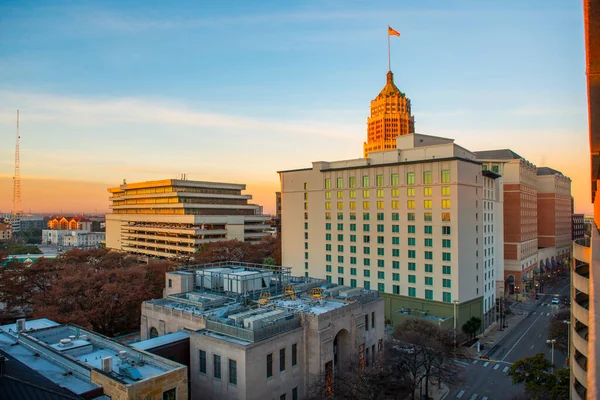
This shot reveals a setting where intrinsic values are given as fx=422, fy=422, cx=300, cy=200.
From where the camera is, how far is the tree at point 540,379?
3491cm

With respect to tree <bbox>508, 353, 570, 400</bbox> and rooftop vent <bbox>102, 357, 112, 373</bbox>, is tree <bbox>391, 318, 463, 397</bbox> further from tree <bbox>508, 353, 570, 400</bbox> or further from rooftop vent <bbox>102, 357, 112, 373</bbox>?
rooftop vent <bbox>102, 357, 112, 373</bbox>

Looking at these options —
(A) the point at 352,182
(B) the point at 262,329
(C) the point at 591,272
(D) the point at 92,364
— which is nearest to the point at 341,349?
(B) the point at 262,329

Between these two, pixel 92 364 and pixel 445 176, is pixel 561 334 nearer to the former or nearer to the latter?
pixel 445 176

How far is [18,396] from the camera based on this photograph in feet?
61.6

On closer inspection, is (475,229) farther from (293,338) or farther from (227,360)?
(227,360)

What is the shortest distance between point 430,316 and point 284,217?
3706cm

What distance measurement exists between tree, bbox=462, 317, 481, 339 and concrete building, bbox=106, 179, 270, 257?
7280cm

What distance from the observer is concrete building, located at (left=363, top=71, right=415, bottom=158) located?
6693 inches

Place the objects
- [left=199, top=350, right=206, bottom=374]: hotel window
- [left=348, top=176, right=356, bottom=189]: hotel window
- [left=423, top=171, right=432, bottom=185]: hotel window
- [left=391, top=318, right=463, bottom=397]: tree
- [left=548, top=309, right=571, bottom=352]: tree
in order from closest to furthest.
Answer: [left=199, top=350, right=206, bottom=374]: hotel window
[left=391, top=318, right=463, bottom=397]: tree
[left=548, top=309, right=571, bottom=352]: tree
[left=423, top=171, right=432, bottom=185]: hotel window
[left=348, top=176, right=356, bottom=189]: hotel window

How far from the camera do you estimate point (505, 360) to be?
56312 millimetres

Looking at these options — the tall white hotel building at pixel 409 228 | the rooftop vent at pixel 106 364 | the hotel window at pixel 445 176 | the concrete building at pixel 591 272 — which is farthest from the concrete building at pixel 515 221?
the rooftop vent at pixel 106 364

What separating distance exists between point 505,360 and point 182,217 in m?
87.6

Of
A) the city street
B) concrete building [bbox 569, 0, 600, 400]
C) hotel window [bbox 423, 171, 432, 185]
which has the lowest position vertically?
the city street

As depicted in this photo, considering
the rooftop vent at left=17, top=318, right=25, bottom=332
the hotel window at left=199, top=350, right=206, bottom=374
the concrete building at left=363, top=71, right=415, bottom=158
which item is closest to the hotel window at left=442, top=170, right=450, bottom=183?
the hotel window at left=199, top=350, right=206, bottom=374
